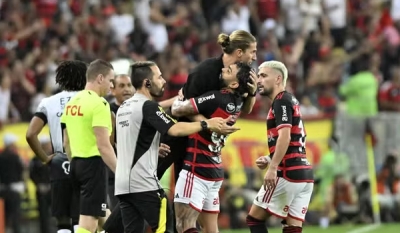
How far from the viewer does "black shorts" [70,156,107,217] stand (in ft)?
43.9

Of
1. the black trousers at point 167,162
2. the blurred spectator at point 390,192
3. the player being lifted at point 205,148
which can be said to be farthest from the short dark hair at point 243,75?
the blurred spectator at point 390,192

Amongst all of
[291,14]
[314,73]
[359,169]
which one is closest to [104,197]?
[359,169]

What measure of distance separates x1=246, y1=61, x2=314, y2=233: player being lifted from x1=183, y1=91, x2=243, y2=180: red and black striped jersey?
538 mm

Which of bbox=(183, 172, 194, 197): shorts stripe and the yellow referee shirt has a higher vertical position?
the yellow referee shirt

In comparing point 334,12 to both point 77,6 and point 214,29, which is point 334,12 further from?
point 77,6

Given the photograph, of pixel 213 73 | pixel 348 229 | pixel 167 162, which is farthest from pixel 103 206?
pixel 348 229

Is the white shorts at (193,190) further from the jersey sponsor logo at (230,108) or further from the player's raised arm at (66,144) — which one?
the player's raised arm at (66,144)

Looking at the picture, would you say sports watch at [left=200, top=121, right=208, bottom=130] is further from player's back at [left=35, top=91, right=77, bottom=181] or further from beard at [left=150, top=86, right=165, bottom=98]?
player's back at [left=35, top=91, right=77, bottom=181]

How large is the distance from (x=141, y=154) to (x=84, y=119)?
1.33m

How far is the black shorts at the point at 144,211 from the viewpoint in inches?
479

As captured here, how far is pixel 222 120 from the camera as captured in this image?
476 inches

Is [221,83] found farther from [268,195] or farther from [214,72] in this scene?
[268,195]

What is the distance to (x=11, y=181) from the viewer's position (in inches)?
835

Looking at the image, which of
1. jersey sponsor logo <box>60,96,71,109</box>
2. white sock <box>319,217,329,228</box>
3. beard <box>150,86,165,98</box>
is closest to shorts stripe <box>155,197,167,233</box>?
beard <box>150,86,165,98</box>
